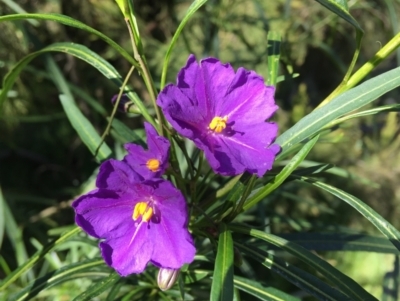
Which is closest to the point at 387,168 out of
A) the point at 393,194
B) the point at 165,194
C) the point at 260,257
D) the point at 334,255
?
the point at 393,194

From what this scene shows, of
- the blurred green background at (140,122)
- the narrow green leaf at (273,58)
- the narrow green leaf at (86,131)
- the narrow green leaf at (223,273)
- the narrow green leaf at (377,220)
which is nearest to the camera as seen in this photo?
the narrow green leaf at (223,273)

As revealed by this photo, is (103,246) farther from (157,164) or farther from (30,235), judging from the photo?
(30,235)

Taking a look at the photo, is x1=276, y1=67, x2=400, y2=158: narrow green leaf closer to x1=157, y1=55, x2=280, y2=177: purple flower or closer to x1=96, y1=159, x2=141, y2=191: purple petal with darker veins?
x1=157, y1=55, x2=280, y2=177: purple flower

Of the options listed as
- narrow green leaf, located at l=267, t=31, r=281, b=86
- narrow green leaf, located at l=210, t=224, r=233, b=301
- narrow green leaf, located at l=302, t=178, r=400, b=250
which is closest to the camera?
narrow green leaf, located at l=210, t=224, r=233, b=301

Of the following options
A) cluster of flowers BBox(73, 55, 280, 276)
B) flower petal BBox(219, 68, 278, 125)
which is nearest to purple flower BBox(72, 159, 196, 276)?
cluster of flowers BBox(73, 55, 280, 276)

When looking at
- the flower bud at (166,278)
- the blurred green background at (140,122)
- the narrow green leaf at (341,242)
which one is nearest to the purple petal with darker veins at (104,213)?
the flower bud at (166,278)

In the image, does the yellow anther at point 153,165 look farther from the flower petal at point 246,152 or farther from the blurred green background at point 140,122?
the blurred green background at point 140,122
